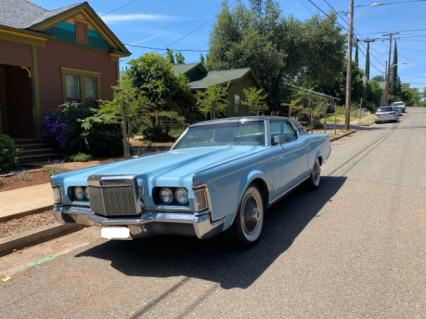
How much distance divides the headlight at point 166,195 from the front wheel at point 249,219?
854 mm

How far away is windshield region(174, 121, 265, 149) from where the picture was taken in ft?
18.8

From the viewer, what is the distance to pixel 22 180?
8.97 meters

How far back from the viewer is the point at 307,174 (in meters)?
7.18

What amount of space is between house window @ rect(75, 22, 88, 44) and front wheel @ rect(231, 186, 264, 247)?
476 inches

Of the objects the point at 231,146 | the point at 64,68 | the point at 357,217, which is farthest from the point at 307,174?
the point at 64,68

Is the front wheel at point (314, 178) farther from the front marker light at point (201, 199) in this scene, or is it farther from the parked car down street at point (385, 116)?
the parked car down street at point (385, 116)

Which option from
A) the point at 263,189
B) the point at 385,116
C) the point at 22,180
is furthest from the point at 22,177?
the point at 385,116

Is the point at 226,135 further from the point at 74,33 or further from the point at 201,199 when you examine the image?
the point at 74,33

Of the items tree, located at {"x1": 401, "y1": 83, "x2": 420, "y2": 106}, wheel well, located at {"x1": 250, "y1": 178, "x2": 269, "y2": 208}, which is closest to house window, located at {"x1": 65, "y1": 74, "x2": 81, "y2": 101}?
wheel well, located at {"x1": 250, "y1": 178, "x2": 269, "y2": 208}

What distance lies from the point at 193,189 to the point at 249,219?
118 cm

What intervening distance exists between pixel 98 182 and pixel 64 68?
11208 mm

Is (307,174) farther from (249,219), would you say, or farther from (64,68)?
(64,68)

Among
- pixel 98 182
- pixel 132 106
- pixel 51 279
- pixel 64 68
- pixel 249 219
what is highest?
pixel 64 68

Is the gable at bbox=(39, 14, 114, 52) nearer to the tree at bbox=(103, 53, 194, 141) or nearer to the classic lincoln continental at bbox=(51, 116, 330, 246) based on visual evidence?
the tree at bbox=(103, 53, 194, 141)
